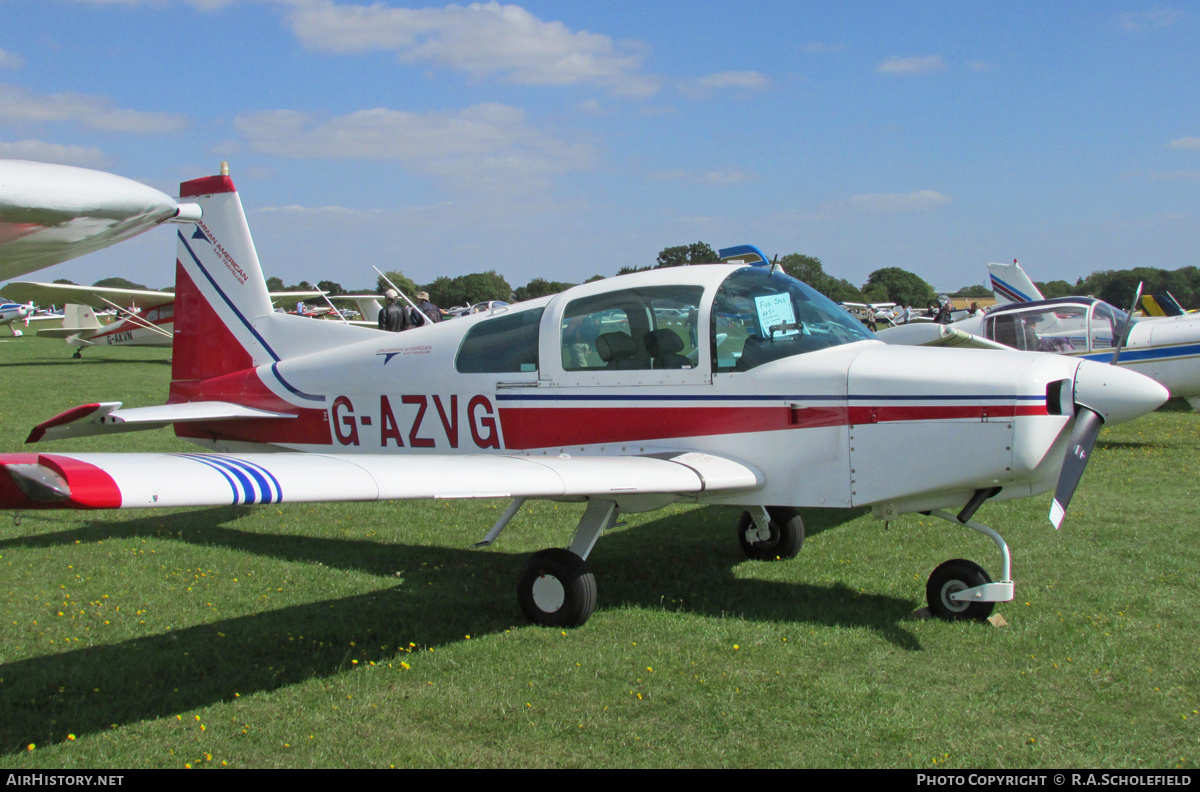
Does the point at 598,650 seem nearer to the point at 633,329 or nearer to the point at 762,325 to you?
the point at 633,329

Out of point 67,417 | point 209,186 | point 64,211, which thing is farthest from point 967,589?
point 209,186

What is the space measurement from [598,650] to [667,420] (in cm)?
147

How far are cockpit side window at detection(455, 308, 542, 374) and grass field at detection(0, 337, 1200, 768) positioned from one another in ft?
4.79

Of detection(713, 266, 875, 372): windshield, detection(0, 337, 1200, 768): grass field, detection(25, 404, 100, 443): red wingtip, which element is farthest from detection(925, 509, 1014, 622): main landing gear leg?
detection(25, 404, 100, 443): red wingtip

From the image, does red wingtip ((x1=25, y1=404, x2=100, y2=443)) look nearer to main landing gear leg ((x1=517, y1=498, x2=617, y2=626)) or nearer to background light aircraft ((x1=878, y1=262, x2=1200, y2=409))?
main landing gear leg ((x1=517, y1=498, x2=617, y2=626))

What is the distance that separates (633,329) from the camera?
5.48 metres

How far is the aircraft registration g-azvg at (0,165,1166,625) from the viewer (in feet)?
14.5

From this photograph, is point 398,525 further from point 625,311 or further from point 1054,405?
point 1054,405

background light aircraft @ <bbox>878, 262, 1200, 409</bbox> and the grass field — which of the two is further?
background light aircraft @ <bbox>878, 262, 1200, 409</bbox>

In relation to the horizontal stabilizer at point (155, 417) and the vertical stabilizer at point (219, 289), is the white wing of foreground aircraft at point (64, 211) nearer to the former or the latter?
the horizontal stabilizer at point (155, 417)

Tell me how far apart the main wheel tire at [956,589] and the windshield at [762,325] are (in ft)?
4.71

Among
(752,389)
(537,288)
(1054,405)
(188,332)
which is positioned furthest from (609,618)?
(537,288)

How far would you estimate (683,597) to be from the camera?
5.52 meters

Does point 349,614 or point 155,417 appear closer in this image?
point 349,614
